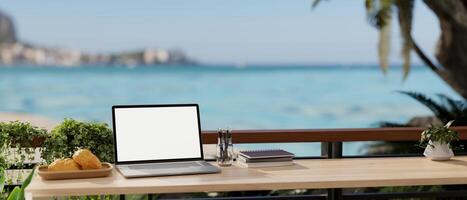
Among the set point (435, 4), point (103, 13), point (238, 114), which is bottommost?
point (238, 114)

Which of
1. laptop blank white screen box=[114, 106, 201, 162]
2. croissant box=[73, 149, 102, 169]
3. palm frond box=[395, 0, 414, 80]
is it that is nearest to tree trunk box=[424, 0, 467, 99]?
palm frond box=[395, 0, 414, 80]

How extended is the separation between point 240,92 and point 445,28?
18.6m

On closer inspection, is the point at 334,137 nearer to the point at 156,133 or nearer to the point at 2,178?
the point at 156,133

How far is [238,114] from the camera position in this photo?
26.2m

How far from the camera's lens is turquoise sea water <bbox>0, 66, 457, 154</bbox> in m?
26.0

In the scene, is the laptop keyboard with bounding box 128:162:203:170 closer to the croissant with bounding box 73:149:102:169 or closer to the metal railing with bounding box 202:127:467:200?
the croissant with bounding box 73:149:102:169

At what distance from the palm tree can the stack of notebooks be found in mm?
4903

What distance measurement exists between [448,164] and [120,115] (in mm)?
1357

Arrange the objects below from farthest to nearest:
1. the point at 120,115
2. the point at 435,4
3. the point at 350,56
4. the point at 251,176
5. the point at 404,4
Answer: the point at 350,56 < the point at 404,4 < the point at 435,4 < the point at 120,115 < the point at 251,176

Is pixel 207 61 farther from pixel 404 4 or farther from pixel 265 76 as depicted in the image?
pixel 404 4

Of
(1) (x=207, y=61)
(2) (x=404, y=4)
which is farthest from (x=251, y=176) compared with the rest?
(1) (x=207, y=61)

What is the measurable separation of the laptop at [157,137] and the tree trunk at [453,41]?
563 centimetres

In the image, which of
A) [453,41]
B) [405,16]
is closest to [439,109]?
[453,41]

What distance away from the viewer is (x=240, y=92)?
27156 millimetres
